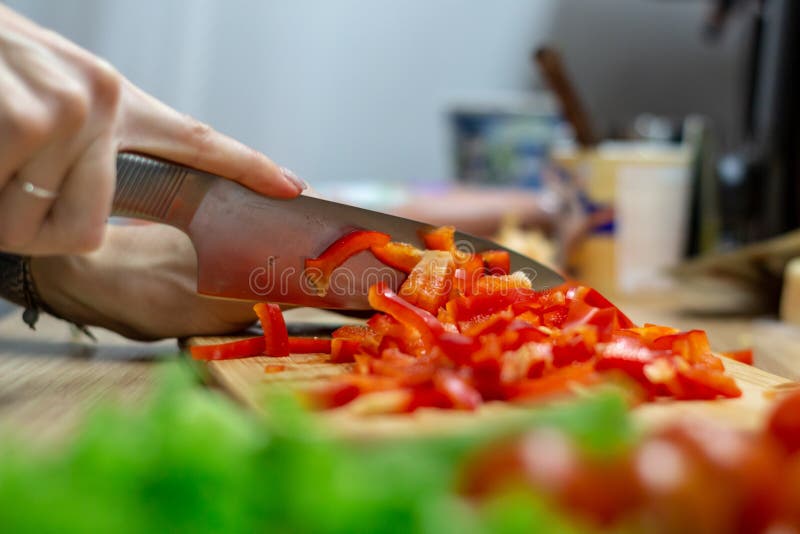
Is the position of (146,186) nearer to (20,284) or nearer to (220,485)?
(20,284)

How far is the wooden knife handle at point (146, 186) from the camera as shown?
1.05 metres

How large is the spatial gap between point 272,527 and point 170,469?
61mm

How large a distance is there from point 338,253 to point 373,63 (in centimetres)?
293

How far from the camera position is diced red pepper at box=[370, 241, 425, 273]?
123 cm

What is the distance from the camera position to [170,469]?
0.48 m

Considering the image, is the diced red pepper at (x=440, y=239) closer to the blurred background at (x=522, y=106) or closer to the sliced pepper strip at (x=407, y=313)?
the sliced pepper strip at (x=407, y=313)

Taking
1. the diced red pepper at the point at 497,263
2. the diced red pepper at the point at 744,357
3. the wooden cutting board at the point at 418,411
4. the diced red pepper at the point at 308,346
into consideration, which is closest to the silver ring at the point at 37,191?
the wooden cutting board at the point at 418,411

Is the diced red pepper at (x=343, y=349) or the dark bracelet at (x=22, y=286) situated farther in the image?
the dark bracelet at (x=22, y=286)

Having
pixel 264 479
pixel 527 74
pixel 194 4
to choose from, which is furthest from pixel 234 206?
pixel 527 74

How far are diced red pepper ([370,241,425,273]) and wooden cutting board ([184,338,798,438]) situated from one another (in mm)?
160

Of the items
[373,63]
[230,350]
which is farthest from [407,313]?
[373,63]

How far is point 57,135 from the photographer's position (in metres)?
0.82

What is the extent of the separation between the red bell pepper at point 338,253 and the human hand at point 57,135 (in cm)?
29

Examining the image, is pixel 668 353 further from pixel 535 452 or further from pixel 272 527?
pixel 272 527
